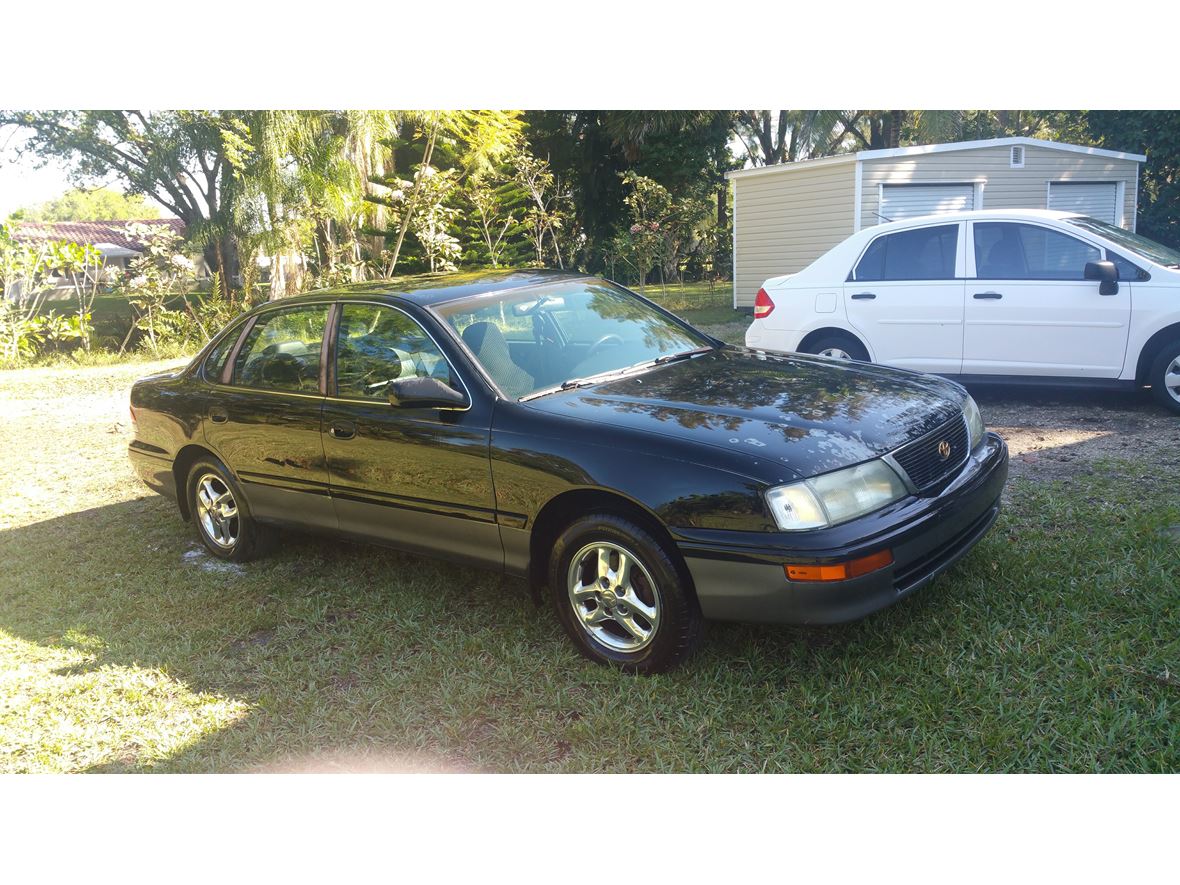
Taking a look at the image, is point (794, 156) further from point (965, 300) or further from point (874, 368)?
point (874, 368)

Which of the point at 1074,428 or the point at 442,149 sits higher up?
the point at 442,149

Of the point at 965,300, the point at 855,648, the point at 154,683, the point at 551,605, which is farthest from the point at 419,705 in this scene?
the point at 965,300

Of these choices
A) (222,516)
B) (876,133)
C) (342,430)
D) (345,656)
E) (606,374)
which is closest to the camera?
(345,656)

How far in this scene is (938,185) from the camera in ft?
51.2

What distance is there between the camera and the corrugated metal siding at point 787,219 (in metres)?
15.7

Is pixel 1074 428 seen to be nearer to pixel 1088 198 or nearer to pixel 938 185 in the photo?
pixel 938 185

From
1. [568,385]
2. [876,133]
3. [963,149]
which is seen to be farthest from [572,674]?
[876,133]

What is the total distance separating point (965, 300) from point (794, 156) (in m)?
32.7

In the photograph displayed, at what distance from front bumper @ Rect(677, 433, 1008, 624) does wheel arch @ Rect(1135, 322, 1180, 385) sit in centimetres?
455

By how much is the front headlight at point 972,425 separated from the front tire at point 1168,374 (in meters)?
3.55

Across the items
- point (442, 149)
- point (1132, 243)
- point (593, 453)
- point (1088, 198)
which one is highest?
point (442, 149)

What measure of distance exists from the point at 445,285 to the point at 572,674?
2.13 m

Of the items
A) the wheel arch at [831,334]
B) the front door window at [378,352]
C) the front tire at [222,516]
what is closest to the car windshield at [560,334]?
the front door window at [378,352]

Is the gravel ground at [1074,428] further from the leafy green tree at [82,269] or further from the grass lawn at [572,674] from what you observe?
the leafy green tree at [82,269]
